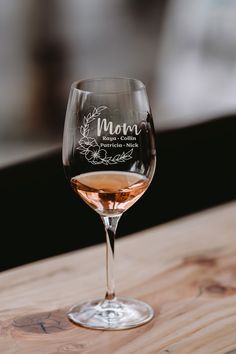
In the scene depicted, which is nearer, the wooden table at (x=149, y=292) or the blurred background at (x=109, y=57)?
the wooden table at (x=149, y=292)

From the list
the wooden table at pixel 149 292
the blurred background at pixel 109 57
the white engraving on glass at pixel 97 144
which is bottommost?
the blurred background at pixel 109 57

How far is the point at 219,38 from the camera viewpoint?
13.5 feet

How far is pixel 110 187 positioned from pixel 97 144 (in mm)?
47

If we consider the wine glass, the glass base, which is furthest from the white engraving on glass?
the glass base

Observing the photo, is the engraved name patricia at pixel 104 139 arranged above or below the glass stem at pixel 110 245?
above

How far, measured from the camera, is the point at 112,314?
2.82ft

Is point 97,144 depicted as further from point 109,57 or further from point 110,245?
point 109,57

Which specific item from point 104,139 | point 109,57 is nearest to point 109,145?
point 104,139

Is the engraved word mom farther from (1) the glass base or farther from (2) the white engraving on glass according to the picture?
(1) the glass base

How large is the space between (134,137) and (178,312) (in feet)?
0.68

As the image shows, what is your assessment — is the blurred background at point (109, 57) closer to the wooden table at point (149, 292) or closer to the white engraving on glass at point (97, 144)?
the wooden table at point (149, 292)

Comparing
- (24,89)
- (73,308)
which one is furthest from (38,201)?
(24,89)

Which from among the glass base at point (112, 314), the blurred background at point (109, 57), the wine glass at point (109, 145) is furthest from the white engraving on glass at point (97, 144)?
the blurred background at point (109, 57)

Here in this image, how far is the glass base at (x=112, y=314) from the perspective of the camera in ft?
2.74
